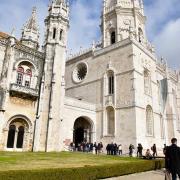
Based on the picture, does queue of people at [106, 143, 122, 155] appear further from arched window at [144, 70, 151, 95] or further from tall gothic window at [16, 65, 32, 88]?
tall gothic window at [16, 65, 32, 88]

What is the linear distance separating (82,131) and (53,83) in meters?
12.6

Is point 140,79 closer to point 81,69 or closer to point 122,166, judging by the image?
point 81,69

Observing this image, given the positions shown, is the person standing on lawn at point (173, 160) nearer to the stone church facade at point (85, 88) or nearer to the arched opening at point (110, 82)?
the stone church facade at point (85, 88)

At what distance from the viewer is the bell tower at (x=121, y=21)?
125ft

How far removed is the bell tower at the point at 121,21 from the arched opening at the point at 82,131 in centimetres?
1479

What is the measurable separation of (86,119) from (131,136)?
8239 mm

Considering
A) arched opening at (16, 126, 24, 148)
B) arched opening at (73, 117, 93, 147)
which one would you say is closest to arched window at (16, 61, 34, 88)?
arched opening at (16, 126, 24, 148)

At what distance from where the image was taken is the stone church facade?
78.5ft

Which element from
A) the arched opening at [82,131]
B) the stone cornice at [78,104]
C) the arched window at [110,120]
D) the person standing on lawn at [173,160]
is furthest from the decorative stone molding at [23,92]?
the person standing on lawn at [173,160]

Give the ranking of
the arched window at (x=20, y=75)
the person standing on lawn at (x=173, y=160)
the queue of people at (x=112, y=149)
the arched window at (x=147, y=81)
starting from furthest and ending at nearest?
the arched window at (x=147, y=81) → the queue of people at (x=112, y=149) → the arched window at (x=20, y=75) → the person standing on lawn at (x=173, y=160)

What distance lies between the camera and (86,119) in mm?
33562

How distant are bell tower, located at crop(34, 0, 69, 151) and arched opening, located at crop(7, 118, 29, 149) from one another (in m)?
1.49

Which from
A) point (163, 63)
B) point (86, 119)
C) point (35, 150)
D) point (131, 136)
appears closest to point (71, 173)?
point (35, 150)

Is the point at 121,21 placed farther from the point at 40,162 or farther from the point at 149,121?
the point at 40,162
